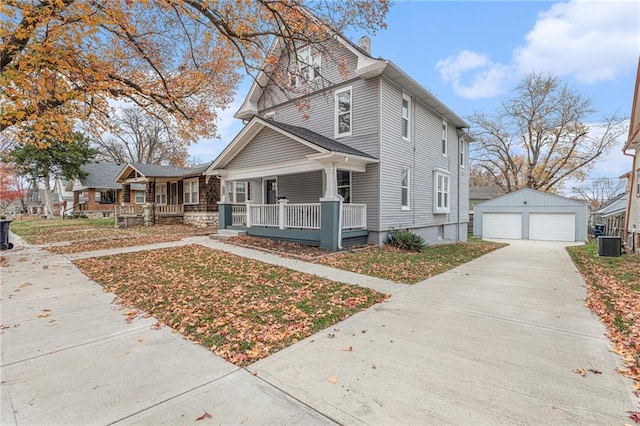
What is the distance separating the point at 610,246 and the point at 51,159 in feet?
123

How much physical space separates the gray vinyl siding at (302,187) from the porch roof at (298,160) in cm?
198

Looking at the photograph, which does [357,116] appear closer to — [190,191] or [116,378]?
[116,378]

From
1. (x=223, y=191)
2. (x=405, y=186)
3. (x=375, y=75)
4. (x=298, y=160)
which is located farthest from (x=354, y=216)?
(x=223, y=191)

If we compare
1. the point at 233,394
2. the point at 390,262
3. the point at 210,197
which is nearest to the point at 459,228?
the point at 390,262

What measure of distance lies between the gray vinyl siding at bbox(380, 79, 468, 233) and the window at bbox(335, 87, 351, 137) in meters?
1.46

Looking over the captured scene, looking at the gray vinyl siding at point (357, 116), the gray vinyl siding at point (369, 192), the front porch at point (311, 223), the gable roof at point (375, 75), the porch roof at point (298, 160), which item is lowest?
the front porch at point (311, 223)

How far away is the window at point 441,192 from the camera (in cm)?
1525

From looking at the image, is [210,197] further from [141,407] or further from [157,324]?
[141,407]

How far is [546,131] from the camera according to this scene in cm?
2955

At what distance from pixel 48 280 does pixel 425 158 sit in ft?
45.7

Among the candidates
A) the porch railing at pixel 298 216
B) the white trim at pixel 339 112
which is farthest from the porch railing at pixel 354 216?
the white trim at pixel 339 112

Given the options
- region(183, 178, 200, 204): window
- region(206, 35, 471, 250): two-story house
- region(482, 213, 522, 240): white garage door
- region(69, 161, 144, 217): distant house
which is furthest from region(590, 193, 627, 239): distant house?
region(69, 161, 144, 217): distant house

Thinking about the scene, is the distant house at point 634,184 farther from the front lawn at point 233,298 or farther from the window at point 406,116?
the front lawn at point 233,298

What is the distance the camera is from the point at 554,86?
27922 mm
